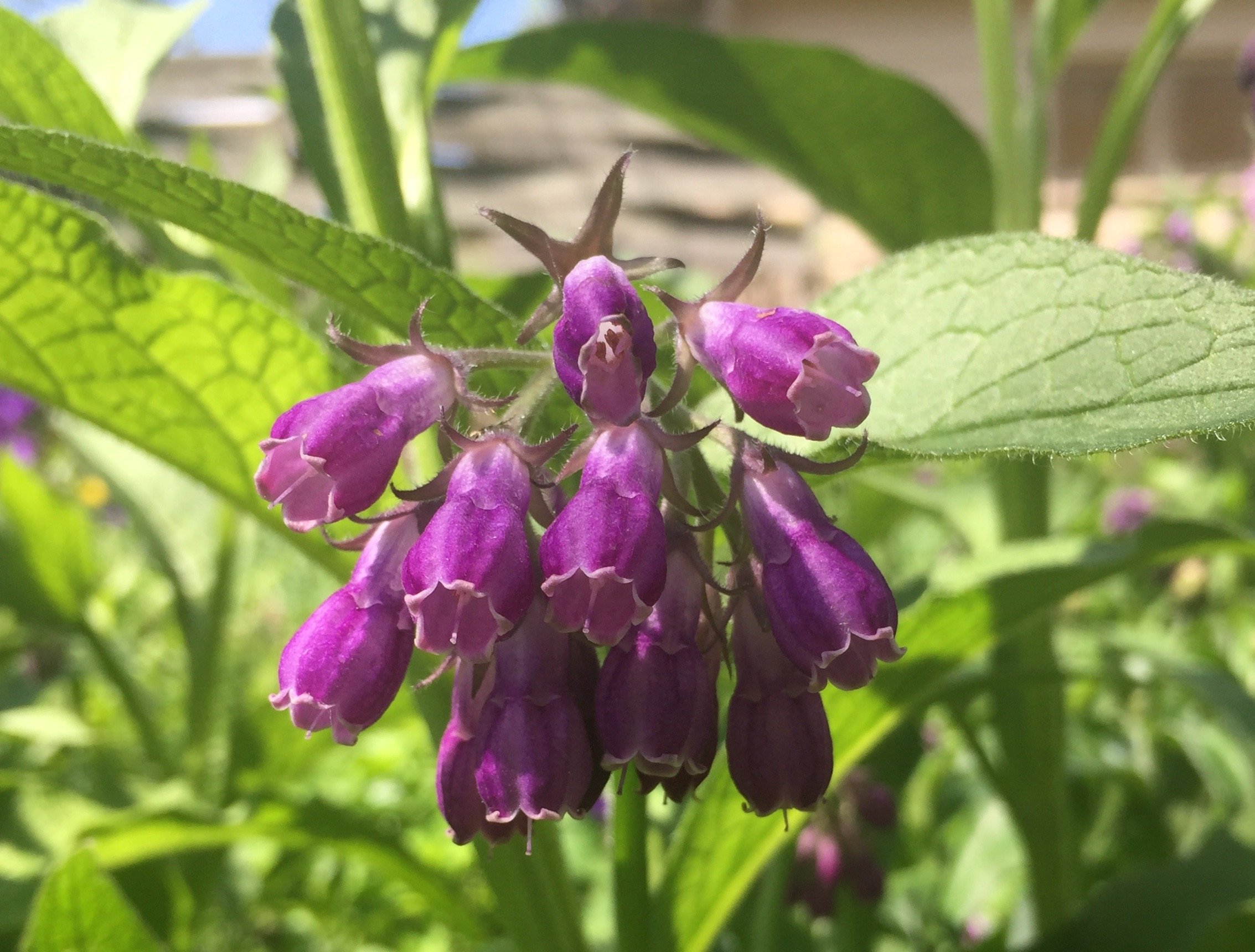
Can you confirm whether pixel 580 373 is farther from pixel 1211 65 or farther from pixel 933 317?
pixel 1211 65

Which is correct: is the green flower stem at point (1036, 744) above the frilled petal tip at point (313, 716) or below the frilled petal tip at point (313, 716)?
above

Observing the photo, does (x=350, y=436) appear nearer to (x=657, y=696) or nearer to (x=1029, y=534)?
(x=657, y=696)

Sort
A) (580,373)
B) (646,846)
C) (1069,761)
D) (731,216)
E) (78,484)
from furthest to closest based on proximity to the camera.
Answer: (731,216) → (78,484) → (1069,761) → (646,846) → (580,373)

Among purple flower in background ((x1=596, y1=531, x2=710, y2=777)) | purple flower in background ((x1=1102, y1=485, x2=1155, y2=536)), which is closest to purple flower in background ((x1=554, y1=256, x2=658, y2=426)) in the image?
purple flower in background ((x1=596, y1=531, x2=710, y2=777))

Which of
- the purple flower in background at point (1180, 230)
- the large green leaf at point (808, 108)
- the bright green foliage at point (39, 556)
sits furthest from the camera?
the purple flower in background at point (1180, 230)

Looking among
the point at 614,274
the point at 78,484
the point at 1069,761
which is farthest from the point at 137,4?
the point at 78,484

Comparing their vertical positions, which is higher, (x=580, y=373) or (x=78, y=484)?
(x=78, y=484)

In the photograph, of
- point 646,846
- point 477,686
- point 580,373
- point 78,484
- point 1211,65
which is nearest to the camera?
point 580,373

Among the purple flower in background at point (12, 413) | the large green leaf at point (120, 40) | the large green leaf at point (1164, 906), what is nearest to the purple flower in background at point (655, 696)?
the large green leaf at point (1164, 906)

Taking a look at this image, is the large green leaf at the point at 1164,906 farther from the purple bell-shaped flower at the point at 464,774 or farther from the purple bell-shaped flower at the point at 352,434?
the purple bell-shaped flower at the point at 352,434
